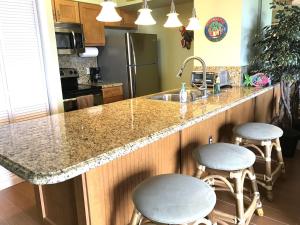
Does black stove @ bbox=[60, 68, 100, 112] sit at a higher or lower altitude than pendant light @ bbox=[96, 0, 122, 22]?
lower

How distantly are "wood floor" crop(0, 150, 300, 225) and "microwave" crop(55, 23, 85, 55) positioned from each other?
Answer: 1789 millimetres

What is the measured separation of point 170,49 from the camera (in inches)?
180

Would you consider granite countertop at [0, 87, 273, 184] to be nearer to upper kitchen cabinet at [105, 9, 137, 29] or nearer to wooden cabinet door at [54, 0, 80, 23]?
wooden cabinet door at [54, 0, 80, 23]

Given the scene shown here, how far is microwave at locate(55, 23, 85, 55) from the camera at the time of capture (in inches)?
129

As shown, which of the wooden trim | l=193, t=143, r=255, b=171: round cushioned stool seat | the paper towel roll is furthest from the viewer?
the paper towel roll

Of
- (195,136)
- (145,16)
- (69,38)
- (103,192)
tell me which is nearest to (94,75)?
(69,38)

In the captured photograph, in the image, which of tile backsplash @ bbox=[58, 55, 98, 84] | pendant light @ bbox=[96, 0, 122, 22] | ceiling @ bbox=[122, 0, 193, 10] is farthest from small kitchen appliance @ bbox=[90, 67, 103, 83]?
pendant light @ bbox=[96, 0, 122, 22]

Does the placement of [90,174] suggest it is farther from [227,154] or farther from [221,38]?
[221,38]

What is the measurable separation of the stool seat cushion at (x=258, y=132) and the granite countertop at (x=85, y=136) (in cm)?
36

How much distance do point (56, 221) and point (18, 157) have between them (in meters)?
0.78

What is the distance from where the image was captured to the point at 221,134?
2.53m

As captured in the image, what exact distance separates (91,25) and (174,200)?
328cm

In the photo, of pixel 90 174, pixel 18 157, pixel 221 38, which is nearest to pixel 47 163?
pixel 18 157

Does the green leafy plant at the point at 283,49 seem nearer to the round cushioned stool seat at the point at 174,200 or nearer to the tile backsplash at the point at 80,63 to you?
the round cushioned stool seat at the point at 174,200
